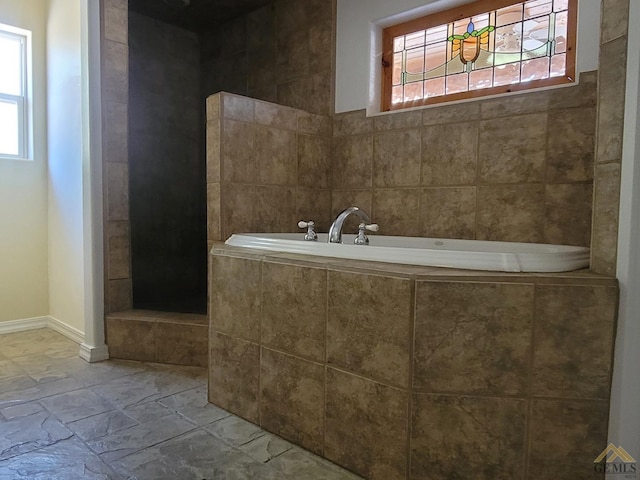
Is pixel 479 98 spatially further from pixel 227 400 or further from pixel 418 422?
pixel 227 400

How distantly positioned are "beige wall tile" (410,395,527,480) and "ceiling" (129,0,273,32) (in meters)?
2.99

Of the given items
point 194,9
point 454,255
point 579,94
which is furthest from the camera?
point 194,9

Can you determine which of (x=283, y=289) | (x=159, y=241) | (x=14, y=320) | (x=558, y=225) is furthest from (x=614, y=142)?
(x=14, y=320)

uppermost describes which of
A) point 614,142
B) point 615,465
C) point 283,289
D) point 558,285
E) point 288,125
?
point 288,125

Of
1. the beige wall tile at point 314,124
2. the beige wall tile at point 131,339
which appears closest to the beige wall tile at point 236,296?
the beige wall tile at point 131,339

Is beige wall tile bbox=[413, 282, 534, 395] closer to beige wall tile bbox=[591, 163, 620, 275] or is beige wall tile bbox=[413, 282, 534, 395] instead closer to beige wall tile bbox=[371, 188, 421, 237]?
beige wall tile bbox=[591, 163, 620, 275]

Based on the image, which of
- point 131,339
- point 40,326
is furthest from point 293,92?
point 40,326

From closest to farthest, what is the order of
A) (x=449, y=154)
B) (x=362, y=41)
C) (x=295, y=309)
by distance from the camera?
(x=295, y=309)
(x=449, y=154)
(x=362, y=41)

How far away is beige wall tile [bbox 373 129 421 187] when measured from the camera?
2451 mm

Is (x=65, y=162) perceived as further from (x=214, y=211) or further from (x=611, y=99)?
(x=611, y=99)

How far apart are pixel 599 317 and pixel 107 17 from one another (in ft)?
9.15

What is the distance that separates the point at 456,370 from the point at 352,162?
5.67 ft

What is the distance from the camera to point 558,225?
2.02m

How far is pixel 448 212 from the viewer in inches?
91.9
